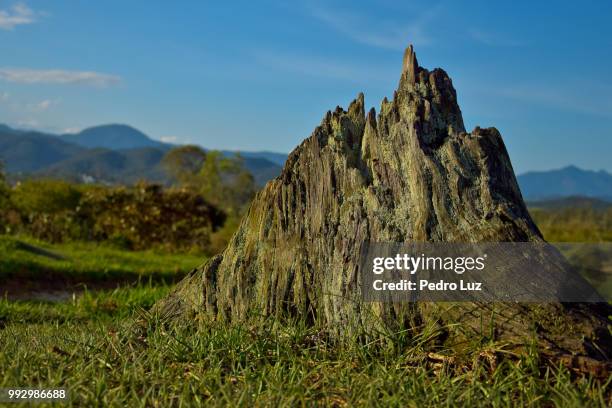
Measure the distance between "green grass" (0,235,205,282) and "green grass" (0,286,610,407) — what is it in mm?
6126

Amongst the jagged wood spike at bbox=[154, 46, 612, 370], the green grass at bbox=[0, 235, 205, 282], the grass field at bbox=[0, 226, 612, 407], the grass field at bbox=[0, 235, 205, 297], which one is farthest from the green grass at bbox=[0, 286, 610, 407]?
the green grass at bbox=[0, 235, 205, 282]

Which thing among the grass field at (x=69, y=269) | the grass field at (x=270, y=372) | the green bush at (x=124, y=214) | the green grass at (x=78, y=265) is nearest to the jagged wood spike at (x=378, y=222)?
the grass field at (x=270, y=372)

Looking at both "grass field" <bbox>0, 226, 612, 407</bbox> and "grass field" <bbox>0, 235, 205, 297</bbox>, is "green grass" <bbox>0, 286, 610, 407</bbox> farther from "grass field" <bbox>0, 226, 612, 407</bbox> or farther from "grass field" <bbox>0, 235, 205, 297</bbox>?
"grass field" <bbox>0, 235, 205, 297</bbox>

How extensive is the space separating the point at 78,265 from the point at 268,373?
8.67 metres

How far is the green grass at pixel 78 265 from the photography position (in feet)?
34.0

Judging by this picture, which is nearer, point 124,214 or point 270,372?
point 270,372

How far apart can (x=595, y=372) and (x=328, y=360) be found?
1.26 m

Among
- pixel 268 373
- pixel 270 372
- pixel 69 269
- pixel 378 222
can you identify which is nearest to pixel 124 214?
pixel 69 269

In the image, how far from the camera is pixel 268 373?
3.15 metres

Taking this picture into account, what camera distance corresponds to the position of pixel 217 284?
→ 14.2 ft

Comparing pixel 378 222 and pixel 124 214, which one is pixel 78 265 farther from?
pixel 378 222

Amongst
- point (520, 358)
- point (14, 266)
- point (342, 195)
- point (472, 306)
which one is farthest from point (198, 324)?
point (14, 266)

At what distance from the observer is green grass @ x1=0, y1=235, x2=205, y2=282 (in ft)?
34.0

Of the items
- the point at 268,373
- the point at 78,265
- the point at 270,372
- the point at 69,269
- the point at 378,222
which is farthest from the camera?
the point at 78,265
